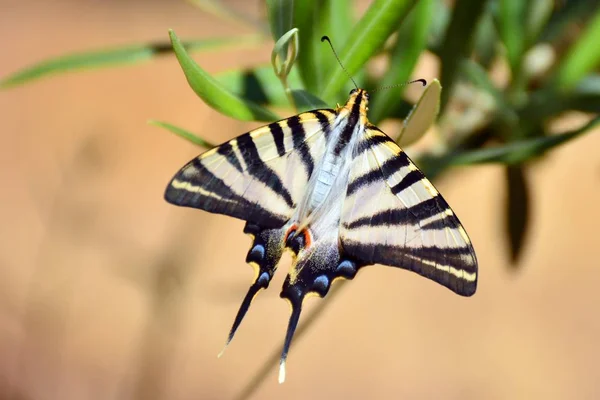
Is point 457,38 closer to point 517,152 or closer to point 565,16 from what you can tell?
point 517,152

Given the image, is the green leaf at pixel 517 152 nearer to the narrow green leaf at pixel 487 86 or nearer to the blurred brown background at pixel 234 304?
the narrow green leaf at pixel 487 86

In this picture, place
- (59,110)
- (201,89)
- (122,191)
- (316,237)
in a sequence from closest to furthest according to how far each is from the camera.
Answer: (201,89), (316,237), (122,191), (59,110)

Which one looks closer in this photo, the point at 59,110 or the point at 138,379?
the point at 138,379

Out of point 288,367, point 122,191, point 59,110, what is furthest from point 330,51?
point 59,110

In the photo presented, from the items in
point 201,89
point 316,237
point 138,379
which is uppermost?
point 201,89

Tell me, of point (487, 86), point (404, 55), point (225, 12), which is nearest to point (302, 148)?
point (404, 55)

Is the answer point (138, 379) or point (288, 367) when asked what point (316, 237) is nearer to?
point (288, 367)

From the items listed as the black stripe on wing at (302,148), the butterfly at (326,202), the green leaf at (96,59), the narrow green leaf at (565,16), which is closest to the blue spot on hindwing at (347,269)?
the butterfly at (326,202)
